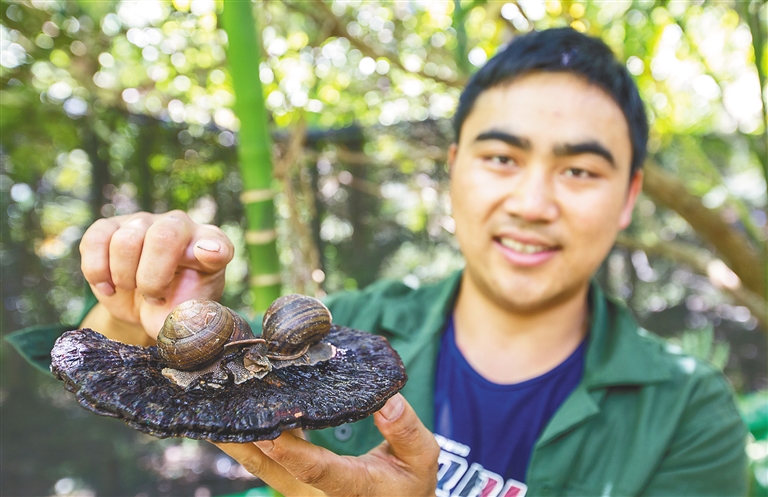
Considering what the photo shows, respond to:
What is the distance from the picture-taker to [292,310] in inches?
28.7

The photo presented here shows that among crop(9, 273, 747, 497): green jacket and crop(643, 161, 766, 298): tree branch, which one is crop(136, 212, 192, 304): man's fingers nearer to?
crop(9, 273, 747, 497): green jacket

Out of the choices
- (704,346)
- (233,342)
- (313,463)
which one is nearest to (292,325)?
(233,342)

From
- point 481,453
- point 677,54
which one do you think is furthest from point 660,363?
point 677,54

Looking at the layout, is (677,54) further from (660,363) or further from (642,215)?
(660,363)

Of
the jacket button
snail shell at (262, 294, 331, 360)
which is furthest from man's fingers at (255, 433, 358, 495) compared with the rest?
the jacket button

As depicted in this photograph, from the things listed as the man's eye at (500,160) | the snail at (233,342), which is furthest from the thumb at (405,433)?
the man's eye at (500,160)

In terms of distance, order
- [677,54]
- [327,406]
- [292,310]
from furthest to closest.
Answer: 1. [677,54]
2. [292,310]
3. [327,406]

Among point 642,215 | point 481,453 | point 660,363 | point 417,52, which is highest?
point 417,52

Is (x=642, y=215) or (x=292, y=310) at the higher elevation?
(x=642, y=215)

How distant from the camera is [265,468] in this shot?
81 centimetres

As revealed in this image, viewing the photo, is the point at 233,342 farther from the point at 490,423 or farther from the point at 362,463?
the point at 490,423

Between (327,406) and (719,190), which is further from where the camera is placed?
(719,190)

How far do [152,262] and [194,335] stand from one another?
0.16 meters

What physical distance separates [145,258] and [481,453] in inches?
38.5
